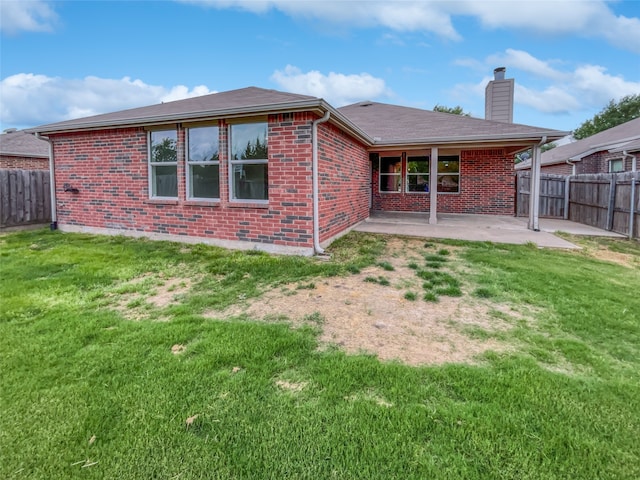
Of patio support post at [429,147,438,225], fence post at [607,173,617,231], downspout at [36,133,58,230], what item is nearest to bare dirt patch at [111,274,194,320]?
downspout at [36,133,58,230]

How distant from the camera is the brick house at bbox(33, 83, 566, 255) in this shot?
21.1 ft

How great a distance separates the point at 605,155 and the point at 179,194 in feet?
64.9

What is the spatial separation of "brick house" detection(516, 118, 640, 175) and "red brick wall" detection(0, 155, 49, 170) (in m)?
26.2

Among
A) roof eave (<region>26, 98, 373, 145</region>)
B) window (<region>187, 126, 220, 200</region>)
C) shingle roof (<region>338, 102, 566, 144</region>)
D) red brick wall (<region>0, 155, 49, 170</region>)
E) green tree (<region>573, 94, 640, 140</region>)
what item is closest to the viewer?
roof eave (<region>26, 98, 373, 145</region>)

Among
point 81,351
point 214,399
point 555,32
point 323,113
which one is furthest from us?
point 555,32

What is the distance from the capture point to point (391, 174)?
→ 45.5ft

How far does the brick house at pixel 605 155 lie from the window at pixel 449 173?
290 inches

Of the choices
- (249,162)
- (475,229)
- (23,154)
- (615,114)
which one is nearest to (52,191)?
(249,162)

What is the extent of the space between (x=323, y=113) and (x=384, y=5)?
25.2 ft

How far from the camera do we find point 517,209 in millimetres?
14266

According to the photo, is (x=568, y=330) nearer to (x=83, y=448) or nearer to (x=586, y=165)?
(x=83, y=448)

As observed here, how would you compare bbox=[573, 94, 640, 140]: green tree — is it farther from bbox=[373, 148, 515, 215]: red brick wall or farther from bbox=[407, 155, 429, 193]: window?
bbox=[407, 155, 429, 193]: window

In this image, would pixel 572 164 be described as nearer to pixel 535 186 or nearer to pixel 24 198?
pixel 535 186

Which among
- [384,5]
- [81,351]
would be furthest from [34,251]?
[384,5]
